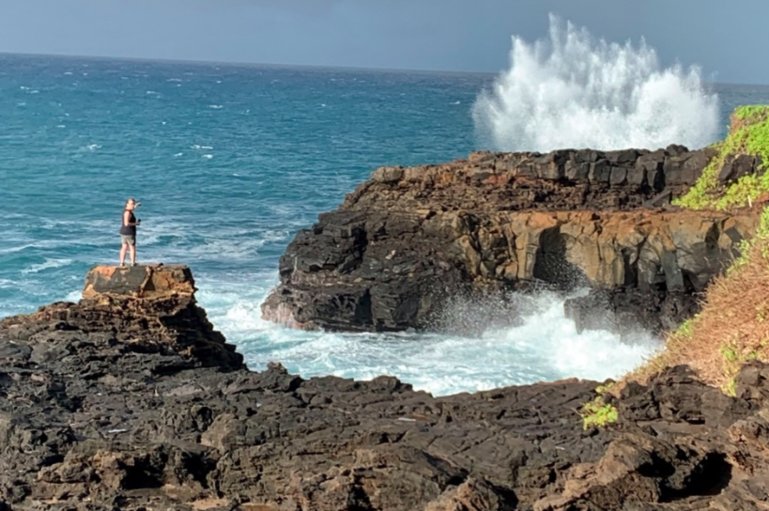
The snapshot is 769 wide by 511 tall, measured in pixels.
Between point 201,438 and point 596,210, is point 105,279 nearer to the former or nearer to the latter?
point 201,438

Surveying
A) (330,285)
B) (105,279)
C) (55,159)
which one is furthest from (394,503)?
(55,159)

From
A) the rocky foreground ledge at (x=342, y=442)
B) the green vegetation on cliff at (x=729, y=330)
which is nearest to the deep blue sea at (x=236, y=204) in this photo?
the rocky foreground ledge at (x=342, y=442)

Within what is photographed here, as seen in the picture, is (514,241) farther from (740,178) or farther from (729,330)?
(729,330)

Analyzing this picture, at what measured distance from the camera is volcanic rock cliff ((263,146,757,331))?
22531mm

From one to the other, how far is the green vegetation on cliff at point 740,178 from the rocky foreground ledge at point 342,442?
41.9ft

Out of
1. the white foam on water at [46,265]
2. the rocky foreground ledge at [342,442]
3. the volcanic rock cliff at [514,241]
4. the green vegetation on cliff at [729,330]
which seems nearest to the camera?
the rocky foreground ledge at [342,442]

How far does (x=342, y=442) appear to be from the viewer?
10.0m

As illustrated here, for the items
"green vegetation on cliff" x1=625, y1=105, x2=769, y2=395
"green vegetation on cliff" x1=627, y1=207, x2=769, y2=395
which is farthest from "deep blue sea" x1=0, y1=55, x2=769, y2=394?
"green vegetation on cliff" x1=627, y1=207, x2=769, y2=395

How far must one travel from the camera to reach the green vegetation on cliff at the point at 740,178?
76.6ft

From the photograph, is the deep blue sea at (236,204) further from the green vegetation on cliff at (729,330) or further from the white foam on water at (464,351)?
the green vegetation on cliff at (729,330)

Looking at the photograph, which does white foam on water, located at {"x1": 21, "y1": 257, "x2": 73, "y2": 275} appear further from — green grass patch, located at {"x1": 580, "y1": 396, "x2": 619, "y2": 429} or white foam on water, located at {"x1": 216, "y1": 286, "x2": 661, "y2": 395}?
green grass patch, located at {"x1": 580, "y1": 396, "x2": 619, "y2": 429}

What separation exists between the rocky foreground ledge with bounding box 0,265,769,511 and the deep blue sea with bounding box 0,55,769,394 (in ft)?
28.1

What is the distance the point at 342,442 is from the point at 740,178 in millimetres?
16556

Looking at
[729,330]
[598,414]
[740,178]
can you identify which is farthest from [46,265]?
[729,330]
